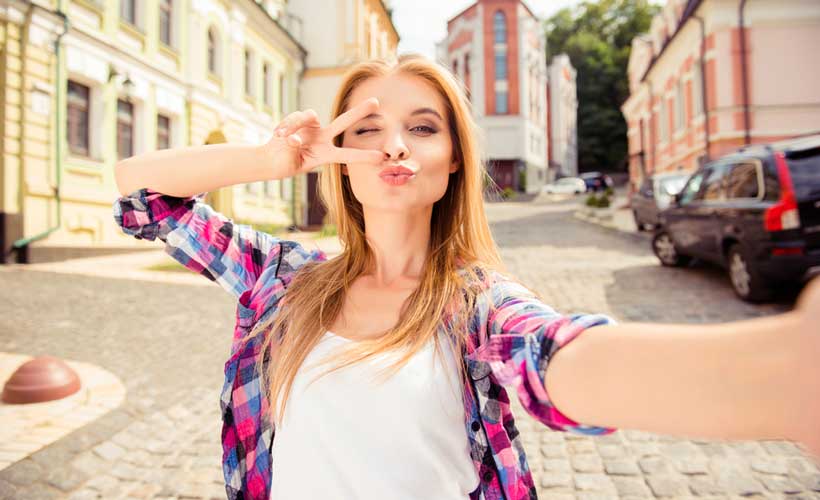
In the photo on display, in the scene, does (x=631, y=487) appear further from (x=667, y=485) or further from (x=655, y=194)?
(x=655, y=194)

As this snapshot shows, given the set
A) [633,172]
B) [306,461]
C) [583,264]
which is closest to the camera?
[306,461]

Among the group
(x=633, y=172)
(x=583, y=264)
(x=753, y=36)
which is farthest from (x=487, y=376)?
(x=633, y=172)

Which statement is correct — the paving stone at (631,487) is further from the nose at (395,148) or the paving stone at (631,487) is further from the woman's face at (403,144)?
the nose at (395,148)

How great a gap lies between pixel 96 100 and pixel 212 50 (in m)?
6.51

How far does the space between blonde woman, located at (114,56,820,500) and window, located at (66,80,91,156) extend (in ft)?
44.0

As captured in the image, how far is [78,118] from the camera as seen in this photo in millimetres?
13117

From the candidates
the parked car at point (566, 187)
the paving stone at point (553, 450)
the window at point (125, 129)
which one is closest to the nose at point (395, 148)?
the paving stone at point (553, 450)

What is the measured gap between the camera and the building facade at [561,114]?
59.6 m

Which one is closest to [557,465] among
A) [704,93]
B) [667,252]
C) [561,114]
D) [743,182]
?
[743,182]

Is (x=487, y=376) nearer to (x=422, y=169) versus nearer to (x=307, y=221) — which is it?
(x=422, y=169)

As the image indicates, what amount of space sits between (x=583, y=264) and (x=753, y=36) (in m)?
13.7

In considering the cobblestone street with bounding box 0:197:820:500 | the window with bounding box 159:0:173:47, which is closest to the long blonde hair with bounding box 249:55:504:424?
the cobblestone street with bounding box 0:197:820:500

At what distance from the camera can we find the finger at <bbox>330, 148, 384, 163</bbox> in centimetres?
146

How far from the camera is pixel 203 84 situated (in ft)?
58.9
